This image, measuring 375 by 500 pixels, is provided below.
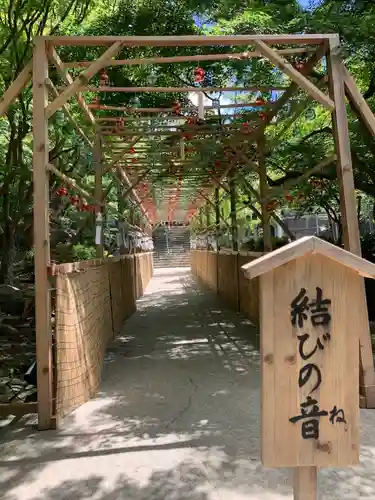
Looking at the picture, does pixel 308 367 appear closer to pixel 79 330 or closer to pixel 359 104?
pixel 79 330

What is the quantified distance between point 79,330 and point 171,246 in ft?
111

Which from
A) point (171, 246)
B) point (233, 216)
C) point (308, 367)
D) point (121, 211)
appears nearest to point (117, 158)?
point (121, 211)

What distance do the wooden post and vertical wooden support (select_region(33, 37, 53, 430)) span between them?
2718 millimetres

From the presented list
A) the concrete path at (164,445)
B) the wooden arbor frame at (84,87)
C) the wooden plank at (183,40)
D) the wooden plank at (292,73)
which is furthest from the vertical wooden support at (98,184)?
the wooden plank at (292,73)

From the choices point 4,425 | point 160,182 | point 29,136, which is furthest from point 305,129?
point 4,425

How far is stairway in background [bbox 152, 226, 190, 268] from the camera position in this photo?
120 ft

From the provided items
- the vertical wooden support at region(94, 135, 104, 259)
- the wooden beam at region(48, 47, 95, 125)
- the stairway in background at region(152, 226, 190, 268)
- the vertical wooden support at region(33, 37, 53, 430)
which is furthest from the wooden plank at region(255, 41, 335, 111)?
the stairway in background at region(152, 226, 190, 268)

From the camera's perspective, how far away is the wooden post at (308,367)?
7.82ft

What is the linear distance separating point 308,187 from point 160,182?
17.4ft

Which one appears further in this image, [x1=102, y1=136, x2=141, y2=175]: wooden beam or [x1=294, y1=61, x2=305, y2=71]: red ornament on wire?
[x1=102, y1=136, x2=141, y2=175]: wooden beam

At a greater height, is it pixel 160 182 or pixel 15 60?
pixel 15 60

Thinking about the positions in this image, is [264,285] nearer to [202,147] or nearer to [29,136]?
[202,147]

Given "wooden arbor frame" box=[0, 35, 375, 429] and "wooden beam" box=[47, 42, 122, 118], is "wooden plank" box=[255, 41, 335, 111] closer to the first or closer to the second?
"wooden arbor frame" box=[0, 35, 375, 429]

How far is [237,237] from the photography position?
41.9 feet
